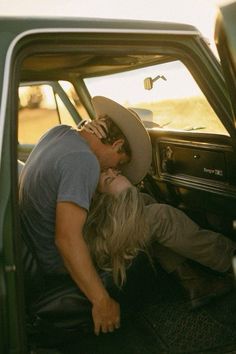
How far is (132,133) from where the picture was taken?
8.34 feet

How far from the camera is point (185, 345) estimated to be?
2.37m

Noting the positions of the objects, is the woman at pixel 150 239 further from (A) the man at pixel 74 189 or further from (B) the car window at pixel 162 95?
(B) the car window at pixel 162 95

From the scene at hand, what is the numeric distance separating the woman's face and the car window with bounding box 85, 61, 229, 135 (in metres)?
0.56

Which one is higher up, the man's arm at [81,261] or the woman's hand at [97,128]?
the woman's hand at [97,128]

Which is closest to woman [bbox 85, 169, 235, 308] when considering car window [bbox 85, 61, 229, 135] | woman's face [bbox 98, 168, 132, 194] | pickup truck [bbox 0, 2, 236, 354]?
woman's face [bbox 98, 168, 132, 194]

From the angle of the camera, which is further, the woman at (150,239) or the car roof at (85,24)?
the woman at (150,239)

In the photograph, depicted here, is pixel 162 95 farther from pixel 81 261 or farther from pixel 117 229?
pixel 81 261

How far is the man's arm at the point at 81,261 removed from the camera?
2.05 meters

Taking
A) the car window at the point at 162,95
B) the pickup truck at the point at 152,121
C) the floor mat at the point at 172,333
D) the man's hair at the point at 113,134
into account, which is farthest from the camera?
the car window at the point at 162,95

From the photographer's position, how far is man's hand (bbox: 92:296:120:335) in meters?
2.18

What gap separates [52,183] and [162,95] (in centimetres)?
134

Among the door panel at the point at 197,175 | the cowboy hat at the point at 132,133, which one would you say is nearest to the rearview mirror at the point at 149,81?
the door panel at the point at 197,175

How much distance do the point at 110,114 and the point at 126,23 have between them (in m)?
0.68

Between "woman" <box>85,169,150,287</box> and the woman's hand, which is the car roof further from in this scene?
"woman" <box>85,169,150,287</box>
